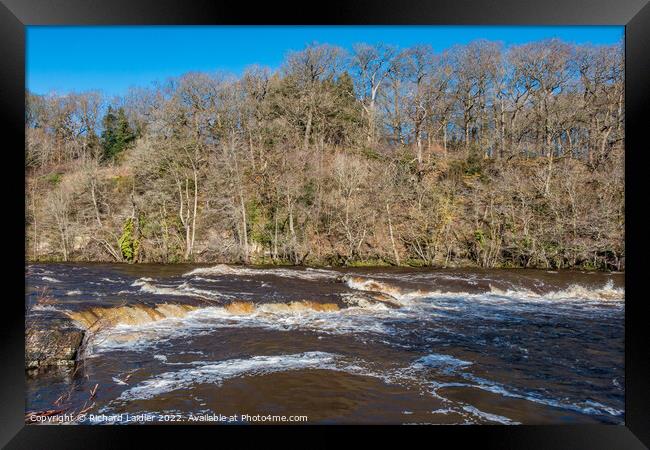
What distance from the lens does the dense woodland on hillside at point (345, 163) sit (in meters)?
11.0

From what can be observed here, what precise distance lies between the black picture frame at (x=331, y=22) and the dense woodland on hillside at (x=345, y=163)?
849 centimetres

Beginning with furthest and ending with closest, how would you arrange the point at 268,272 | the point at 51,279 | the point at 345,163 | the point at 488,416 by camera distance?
the point at 345,163
the point at 268,272
the point at 51,279
the point at 488,416

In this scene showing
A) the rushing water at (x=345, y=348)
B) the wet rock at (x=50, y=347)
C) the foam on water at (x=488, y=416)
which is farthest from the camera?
the wet rock at (x=50, y=347)

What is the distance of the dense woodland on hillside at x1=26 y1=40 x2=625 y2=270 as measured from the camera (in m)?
11.0

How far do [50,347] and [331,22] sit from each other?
4.19 m

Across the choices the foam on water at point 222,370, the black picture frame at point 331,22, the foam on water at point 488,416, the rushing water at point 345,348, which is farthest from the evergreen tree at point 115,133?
the foam on water at point 488,416

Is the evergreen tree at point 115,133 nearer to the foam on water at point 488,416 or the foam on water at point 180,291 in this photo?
the foam on water at point 180,291

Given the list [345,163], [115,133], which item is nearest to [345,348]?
[345,163]

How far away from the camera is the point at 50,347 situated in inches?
170

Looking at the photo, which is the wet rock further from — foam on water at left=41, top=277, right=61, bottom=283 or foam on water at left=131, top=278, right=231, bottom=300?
foam on water at left=41, top=277, right=61, bottom=283

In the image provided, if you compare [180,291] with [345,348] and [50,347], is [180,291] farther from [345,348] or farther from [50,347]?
[345,348]

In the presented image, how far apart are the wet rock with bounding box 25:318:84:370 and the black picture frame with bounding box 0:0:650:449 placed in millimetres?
1552
